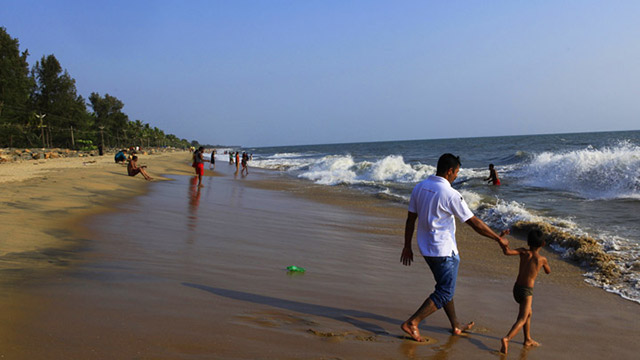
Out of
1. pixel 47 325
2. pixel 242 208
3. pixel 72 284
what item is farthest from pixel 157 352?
pixel 242 208

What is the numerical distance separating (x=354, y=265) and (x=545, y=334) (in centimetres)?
264

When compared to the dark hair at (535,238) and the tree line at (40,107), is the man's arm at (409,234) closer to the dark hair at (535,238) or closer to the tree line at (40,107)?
the dark hair at (535,238)

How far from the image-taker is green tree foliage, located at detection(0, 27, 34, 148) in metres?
48.4

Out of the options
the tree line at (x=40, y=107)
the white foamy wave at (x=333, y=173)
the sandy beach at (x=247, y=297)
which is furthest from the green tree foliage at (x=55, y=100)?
the sandy beach at (x=247, y=297)

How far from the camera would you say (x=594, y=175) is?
1712 cm

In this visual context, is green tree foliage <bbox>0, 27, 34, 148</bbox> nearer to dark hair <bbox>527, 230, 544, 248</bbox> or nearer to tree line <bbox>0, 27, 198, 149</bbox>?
tree line <bbox>0, 27, 198, 149</bbox>

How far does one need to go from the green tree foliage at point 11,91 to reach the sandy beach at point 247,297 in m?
51.3

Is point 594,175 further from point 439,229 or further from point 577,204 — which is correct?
point 439,229

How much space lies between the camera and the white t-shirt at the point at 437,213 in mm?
3432

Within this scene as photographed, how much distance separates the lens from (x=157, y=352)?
2738 mm

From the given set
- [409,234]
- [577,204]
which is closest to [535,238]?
[409,234]

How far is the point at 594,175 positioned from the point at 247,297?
58.9 ft

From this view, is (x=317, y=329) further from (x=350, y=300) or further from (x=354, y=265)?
(x=354, y=265)

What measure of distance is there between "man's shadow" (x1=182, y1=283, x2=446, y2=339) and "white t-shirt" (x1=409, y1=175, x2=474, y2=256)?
831 millimetres
